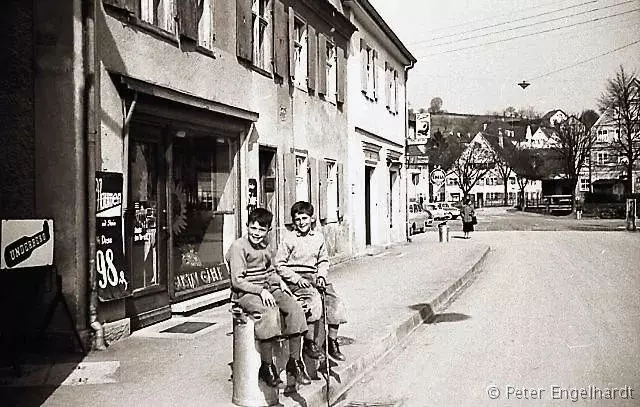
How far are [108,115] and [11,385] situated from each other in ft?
11.2

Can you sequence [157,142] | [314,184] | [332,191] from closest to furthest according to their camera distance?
[157,142], [314,184], [332,191]

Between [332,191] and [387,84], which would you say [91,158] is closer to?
[332,191]

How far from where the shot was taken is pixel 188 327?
10781 mm

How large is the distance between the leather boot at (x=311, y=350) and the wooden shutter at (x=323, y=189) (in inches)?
464

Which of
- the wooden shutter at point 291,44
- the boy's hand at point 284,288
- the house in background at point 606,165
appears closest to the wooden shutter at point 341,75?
the wooden shutter at point 291,44

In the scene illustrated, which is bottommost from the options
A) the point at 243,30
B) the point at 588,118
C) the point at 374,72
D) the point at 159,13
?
the point at 159,13

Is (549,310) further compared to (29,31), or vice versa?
(549,310)

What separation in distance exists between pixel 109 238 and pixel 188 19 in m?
4.07

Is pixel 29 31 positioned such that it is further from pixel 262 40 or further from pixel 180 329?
pixel 262 40

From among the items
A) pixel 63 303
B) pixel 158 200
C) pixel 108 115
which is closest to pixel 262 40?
pixel 158 200

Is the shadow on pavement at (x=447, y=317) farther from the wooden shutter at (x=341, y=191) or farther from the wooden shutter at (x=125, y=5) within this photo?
the wooden shutter at (x=341, y=191)

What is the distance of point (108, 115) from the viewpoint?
9.59m

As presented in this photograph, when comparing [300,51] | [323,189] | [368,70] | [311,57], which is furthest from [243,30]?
[368,70]

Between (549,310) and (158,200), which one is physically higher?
(158,200)
